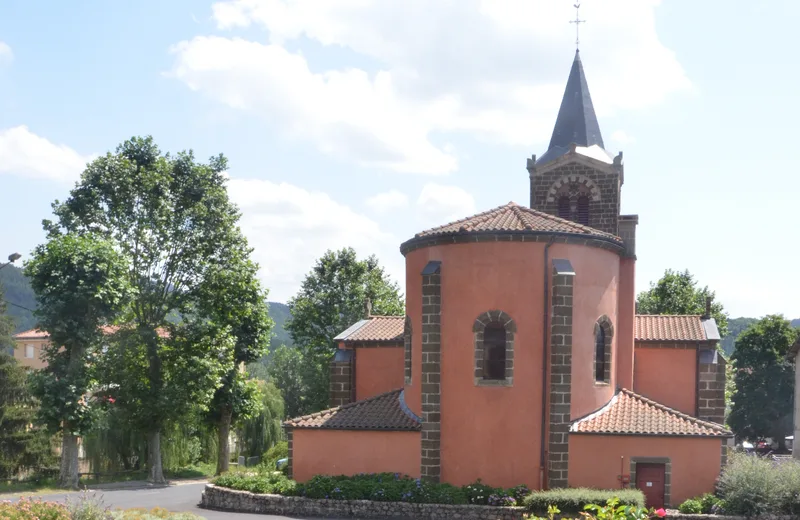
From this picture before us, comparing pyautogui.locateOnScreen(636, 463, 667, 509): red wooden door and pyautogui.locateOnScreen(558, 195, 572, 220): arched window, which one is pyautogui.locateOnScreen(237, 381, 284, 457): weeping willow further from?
pyautogui.locateOnScreen(636, 463, 667, 509): red wooden door

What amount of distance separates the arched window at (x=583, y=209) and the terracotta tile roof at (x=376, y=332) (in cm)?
845

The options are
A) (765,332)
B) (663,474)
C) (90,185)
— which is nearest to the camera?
(663,474)

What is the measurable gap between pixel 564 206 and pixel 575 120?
13.4ft

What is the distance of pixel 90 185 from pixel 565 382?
23207 millimetres

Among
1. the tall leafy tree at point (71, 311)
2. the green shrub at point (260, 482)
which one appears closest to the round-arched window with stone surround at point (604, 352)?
the green shrub at point (260, 482)

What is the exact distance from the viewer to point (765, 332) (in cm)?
5978

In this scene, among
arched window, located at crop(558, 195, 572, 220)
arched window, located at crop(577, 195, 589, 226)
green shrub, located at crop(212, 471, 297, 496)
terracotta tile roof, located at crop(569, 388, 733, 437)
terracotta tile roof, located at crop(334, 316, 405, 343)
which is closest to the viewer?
terracotta tile roof, located at crop(569, 388, 733, 437)

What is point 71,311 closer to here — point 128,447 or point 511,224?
point 128,447

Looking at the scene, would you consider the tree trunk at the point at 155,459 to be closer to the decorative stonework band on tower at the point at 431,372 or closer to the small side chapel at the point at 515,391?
the small side chapel at the point at 515,391

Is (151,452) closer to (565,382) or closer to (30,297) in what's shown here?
(565,382)

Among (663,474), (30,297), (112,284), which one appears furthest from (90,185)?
(30,297)

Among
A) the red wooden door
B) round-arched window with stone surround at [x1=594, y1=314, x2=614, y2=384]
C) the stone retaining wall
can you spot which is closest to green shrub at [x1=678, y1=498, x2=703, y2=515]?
the stone retaining wall

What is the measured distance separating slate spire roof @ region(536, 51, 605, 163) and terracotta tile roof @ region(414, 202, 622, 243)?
651 cm

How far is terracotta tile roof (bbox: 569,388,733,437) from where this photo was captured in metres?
23.7
